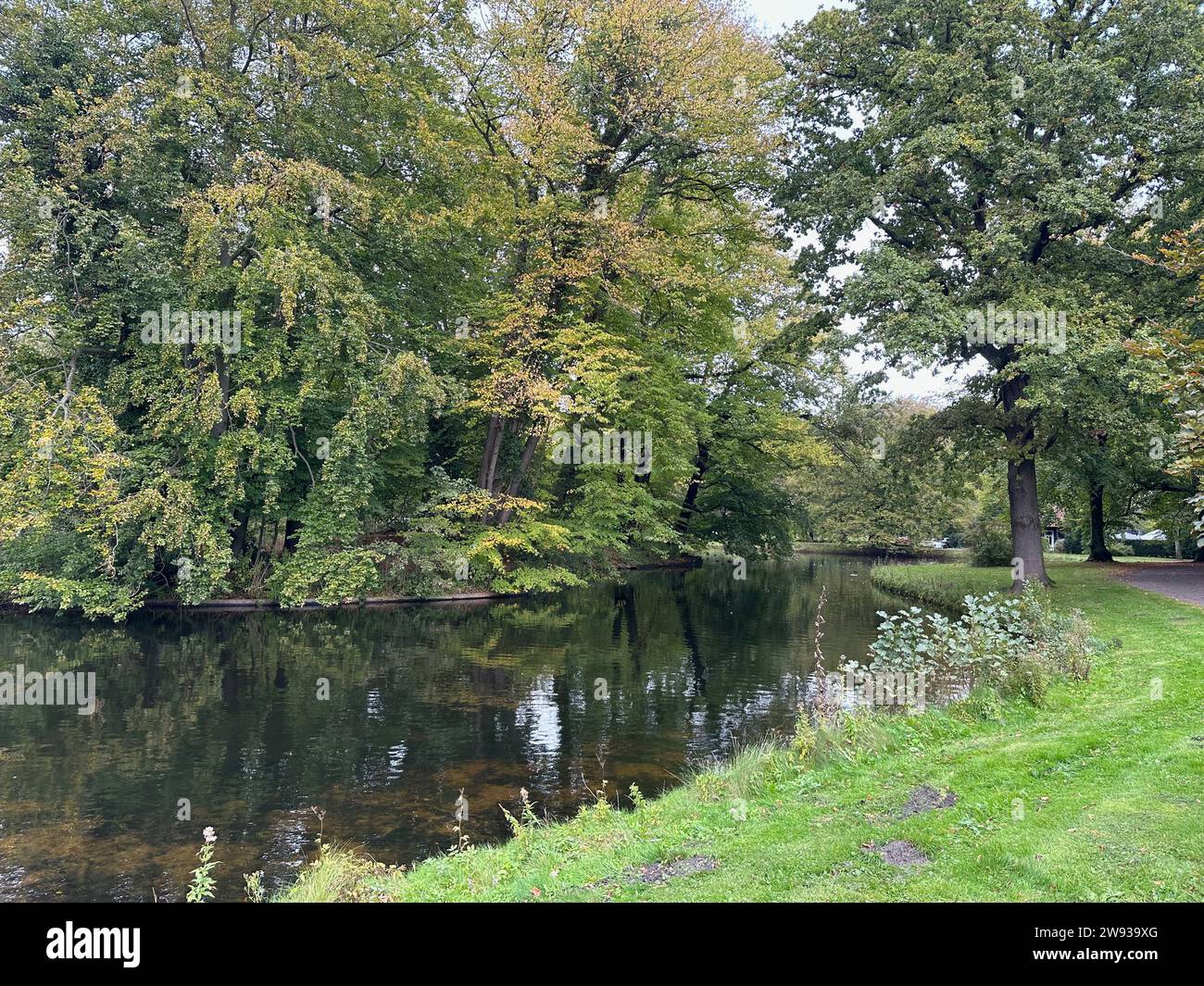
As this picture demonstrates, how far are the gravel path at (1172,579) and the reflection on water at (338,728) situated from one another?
7.84 m

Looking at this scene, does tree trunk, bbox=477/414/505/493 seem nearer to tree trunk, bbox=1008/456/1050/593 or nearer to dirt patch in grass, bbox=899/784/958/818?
tree trunk, bbox=1008/456/1050/593

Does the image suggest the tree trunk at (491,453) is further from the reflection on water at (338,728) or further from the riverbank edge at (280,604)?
the reflection on water at (338,728)

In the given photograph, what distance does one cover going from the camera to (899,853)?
572cm

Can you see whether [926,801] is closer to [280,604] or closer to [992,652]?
[992,652]

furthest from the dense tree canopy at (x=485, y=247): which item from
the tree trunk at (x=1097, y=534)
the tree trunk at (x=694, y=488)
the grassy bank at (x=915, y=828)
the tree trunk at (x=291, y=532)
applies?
the tree trunk at (x=694, y=488)

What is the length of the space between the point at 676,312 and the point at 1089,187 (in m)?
16.3

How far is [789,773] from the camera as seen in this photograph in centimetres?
842

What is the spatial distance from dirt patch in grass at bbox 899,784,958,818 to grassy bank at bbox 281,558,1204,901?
81 mm

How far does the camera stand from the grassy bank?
5.12 m

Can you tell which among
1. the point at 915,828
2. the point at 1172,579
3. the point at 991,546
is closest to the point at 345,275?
the point at 915,828

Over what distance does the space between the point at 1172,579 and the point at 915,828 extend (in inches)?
927

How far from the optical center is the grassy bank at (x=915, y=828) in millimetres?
5125

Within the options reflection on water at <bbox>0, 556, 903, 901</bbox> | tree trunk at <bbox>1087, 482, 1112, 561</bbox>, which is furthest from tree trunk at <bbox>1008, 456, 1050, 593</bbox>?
tree trunk at <bbox>1087, 482, 1112, 561</bbox>
